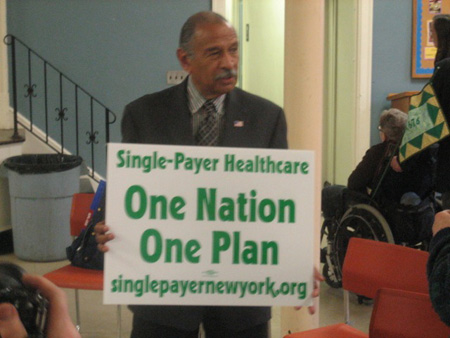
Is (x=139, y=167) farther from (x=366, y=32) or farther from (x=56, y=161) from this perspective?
(x=366, y=32)

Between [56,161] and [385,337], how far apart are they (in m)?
4.22

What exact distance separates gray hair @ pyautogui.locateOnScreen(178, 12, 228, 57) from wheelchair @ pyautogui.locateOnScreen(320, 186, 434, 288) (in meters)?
2.39

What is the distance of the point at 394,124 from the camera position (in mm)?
3846

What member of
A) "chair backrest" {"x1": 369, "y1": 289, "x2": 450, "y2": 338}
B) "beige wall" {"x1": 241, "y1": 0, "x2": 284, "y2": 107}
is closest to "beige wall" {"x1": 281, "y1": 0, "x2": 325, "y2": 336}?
"chair backrest" {"x1": 369, "y1": 289, "x2": 450, "y2": 338}

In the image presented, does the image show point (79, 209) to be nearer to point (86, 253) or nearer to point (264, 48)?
point (86, 253)

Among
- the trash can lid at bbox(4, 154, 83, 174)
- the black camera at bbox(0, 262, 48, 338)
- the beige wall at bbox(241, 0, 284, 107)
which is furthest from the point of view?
the beige wall at bbox(241, 0, 284, 107)

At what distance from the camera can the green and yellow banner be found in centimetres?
300

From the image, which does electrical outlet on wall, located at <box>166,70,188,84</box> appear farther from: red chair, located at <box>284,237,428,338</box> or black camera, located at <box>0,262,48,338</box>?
black camera, located at <box>0,262,48,338</box>

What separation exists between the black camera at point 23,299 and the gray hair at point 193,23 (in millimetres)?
823

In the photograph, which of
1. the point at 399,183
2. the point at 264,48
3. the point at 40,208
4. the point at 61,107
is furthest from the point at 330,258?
the point at 61,107

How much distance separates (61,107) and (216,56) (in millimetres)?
5157

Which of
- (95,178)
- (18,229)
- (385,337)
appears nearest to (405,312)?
(385,337)

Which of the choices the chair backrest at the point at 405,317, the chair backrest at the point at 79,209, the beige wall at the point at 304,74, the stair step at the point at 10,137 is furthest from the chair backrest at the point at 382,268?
the stair step at the point at 10,137

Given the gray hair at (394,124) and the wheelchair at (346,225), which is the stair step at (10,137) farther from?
the gray hair at (394,124)
